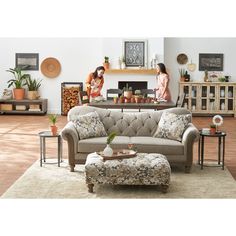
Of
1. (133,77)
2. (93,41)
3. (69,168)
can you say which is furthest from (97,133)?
(93,41)

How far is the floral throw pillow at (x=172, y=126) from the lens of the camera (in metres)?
6.23

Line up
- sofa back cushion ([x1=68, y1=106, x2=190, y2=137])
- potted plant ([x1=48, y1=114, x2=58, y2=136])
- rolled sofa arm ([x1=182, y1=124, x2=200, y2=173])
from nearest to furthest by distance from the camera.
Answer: rolled sofa arm ([x1=182, y1=124, x2=200, y2=173]) < potted plant ([x1=48, y1=114, x2=58, y2=136]) < sofa back cushion ([x1=68, y1=106, x2=190, y2=137])

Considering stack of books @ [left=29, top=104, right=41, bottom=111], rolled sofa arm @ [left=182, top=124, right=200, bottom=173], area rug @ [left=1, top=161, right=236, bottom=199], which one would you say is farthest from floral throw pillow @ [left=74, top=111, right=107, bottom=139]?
stack of books @ [left=29, top=104, right=41, bottom=111]

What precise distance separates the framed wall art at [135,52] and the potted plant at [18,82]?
2.92 meters

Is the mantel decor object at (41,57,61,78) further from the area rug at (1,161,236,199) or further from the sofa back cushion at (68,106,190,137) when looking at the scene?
the area rug at (1,161,236,199)

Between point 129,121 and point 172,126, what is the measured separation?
67 cm

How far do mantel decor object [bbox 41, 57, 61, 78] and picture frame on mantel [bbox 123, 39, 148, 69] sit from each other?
2.04 meters

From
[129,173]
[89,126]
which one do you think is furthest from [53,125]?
[129,173]

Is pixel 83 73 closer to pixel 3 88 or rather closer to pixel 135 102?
pixel 3 88

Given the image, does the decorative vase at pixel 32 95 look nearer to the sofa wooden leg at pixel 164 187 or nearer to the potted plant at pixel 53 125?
the potted plant at pixel 53 125

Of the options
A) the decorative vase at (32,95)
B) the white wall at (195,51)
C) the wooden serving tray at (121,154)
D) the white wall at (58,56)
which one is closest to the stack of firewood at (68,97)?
the white wall at (58,56)

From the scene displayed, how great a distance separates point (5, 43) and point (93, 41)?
2533 millimetres

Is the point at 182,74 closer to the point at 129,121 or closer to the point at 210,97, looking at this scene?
the point at 210,97

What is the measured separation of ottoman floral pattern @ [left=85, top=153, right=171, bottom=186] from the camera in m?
4.99
